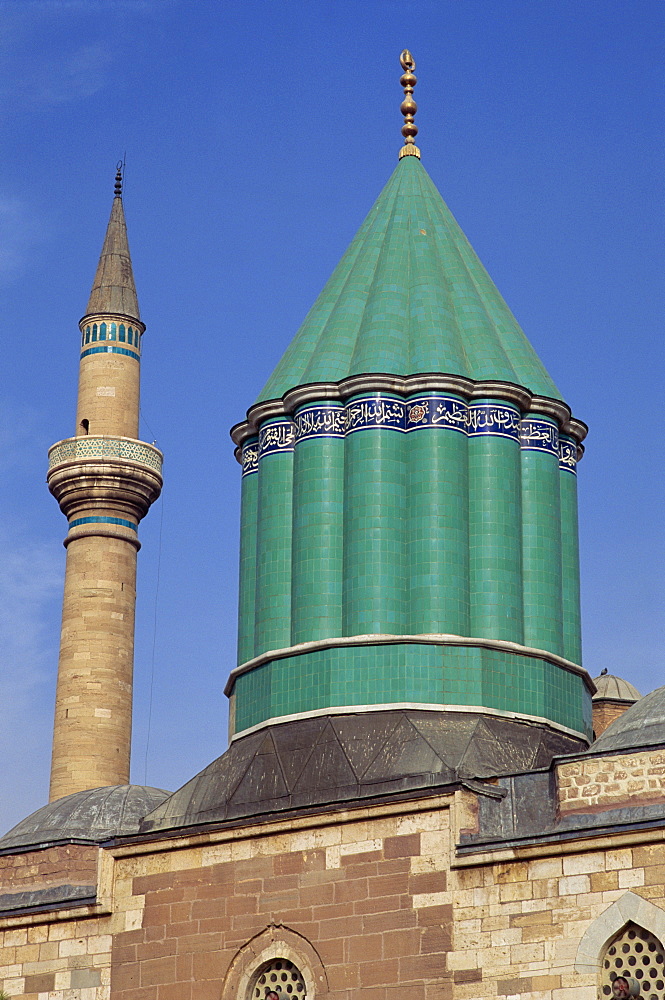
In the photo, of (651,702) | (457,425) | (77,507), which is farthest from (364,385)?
(77,507)

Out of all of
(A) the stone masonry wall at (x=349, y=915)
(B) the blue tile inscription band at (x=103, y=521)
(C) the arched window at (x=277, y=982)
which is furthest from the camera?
(B) the blue tile inscription band at (x=103, y=521)

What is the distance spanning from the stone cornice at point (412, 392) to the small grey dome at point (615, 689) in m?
5.53

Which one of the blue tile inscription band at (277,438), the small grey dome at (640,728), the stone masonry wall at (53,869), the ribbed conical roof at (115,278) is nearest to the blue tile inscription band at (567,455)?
the blue tile inscription band at (277,438)

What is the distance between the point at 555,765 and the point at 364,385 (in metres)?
4.05

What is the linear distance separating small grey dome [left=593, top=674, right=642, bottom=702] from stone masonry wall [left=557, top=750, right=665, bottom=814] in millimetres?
8379

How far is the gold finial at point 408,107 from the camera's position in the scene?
52.8 feet

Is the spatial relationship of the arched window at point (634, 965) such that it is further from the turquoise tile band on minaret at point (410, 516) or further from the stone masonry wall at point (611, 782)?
the turquoise tile band on minaret at point (410, 516)

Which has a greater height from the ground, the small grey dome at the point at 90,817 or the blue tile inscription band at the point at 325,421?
the blue tile inscription band at the point at 325,421

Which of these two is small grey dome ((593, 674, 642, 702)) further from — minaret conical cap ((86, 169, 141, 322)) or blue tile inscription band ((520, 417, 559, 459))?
minaret conical cap ((86, 169, 141, 322))

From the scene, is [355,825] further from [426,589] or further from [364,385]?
[364,385]

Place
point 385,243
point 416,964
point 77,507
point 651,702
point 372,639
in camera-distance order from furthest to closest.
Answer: point 77,507 → point 385,243 → point 372,639 → point 651,702 → point 416,964

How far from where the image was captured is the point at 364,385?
A: 13938mm

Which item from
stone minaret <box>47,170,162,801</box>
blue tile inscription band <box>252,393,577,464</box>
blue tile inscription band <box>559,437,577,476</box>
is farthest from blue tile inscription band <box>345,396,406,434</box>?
stone minaret <box>47,170,162,801</box>

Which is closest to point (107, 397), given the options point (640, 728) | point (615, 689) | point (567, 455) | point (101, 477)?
point (101, 477)
